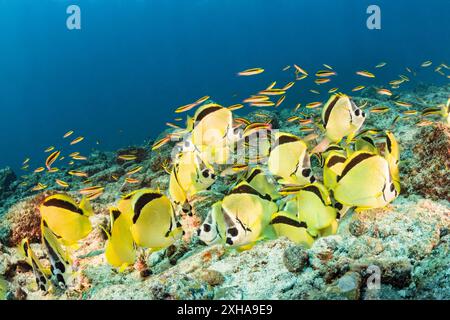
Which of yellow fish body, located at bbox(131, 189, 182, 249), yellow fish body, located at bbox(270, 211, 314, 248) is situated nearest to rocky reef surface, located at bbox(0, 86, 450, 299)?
yellow fish body, located at bbox(270, 211, 314, 248)

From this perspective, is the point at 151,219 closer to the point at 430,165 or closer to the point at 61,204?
the point at 61,204

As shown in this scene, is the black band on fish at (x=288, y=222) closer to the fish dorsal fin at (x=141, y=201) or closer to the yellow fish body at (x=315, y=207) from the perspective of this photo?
the yellow fish body at (x=315, y=207)

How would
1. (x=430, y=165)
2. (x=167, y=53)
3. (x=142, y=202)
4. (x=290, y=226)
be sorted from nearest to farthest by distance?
(x=142, y=202)
(x=290, y=226)
(x=430, y=165)
(x=167, y=53)

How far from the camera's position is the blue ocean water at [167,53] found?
95.7 m

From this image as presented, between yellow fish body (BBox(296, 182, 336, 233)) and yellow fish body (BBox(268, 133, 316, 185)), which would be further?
yellow fish body (BBox(268, 133, 316, 185))

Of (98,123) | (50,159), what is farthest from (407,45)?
(50,159)

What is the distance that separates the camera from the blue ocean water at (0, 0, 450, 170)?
→ 95.7 metres

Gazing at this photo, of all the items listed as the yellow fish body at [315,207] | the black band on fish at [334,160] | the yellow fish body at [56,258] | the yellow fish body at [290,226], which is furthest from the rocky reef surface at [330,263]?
the black band on fish at [334,160]

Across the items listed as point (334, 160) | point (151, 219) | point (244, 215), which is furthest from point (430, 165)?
point (151, 219)

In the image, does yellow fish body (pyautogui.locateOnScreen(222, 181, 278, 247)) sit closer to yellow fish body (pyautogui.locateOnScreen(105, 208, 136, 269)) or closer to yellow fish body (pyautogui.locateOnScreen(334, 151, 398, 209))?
yellow fish body (pyautogui.locateOnScreen(334, 151, 398, 209))

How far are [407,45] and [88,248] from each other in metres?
126

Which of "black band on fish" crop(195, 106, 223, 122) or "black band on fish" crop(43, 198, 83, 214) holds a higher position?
"black band on fish" crop(195, 106, 223, 122)

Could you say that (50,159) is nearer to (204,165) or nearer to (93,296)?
(93,296)

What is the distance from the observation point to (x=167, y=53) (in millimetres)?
115062
